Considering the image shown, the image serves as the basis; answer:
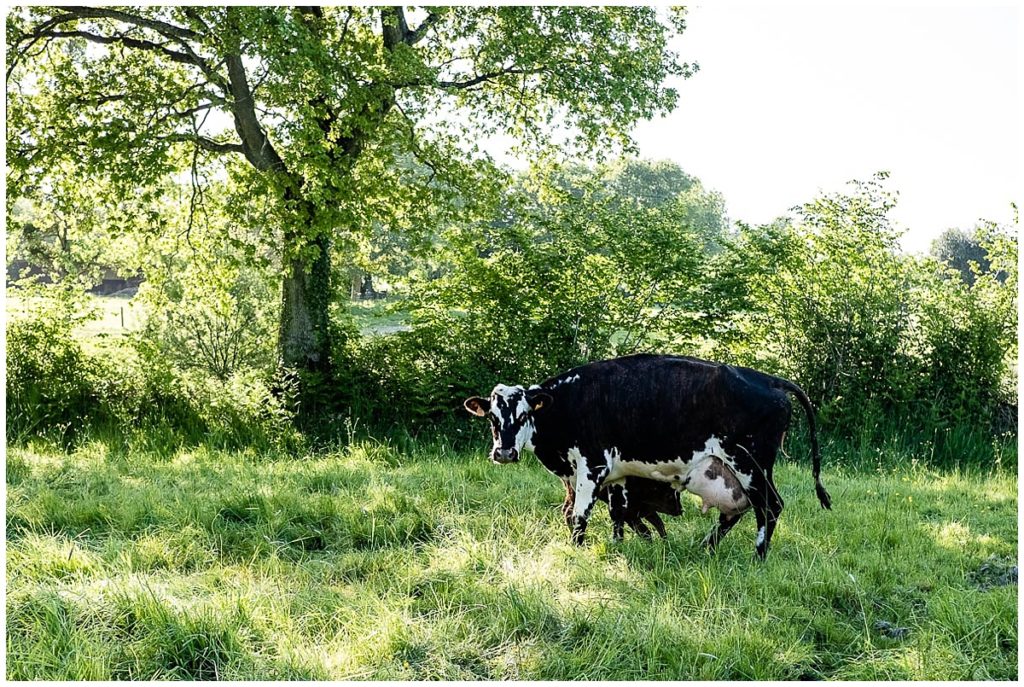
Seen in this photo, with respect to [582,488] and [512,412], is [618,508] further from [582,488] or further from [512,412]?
[512,412]

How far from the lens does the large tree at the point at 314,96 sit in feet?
35.1

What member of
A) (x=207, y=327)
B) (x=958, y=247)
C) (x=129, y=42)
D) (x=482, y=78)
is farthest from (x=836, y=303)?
(x=958, y=247)

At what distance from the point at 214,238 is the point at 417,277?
138 inches

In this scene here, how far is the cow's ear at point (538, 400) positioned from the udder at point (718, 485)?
112 cm

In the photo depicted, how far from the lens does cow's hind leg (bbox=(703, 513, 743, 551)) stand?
6.14 m

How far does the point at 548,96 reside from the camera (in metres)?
12.4

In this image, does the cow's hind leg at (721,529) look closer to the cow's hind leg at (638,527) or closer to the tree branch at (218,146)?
the cow's hind leg at (638,527)

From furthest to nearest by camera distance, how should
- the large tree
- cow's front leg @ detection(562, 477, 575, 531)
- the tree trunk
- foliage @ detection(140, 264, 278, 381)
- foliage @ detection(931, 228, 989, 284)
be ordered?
1. foliage @ detection(931, 228, 989, 284)
2. foliage @ detection(140, 264, 278, 381)
3. the tree trunk
4. the large tree
5. cow's front leg @ detection(562, 477, 575, 531)

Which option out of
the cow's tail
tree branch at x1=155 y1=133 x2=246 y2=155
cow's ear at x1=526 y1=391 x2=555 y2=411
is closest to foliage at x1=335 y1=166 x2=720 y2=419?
tree branch at x1=155 y1=133 x2=246 y2=155

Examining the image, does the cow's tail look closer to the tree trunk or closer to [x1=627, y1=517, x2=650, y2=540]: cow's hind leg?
[x1=627, y1=517, x2=650, y2=540]: cow's hind leg

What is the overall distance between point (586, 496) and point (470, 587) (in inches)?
51.8

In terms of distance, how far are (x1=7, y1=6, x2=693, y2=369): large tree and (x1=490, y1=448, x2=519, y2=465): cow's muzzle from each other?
219 inches

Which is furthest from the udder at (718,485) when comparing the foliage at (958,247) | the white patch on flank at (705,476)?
the foliage at (958,247)

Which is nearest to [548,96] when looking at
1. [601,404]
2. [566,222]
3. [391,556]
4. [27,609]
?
[566,222]
